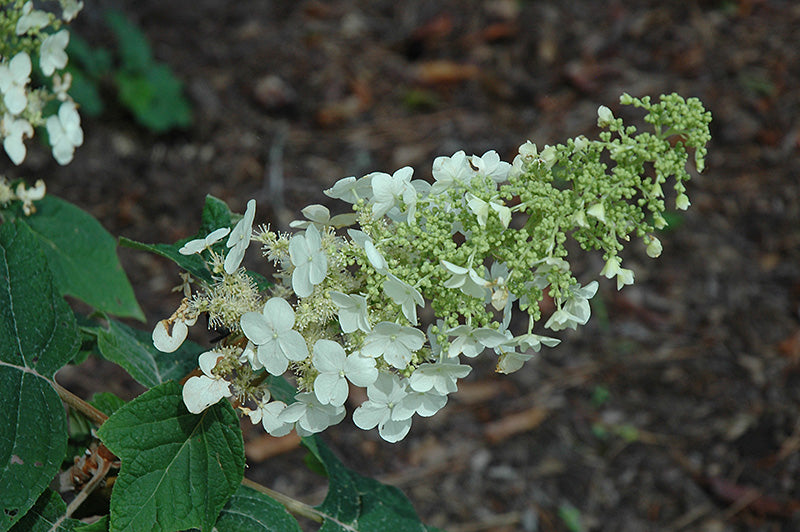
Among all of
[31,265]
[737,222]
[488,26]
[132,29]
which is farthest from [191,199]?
[737,222]

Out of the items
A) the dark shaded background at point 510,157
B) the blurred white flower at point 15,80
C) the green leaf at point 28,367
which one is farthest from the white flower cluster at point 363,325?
the dark shaded background at point 510,157

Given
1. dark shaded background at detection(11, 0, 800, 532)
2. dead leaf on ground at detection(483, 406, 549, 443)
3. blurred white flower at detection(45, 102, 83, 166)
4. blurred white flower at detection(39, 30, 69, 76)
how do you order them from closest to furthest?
blurred white flower at detection(39, 30, 69, 76) → blurred white flower at detection(45, 102, 83, 166) → dark shaded background at detection(11, 0, 800, 532) → dead leaf on ground at detection(483, 406, 549, 443)

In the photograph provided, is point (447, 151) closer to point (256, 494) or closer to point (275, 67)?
point (275, 67)

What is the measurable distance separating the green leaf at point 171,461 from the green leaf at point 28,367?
230 mm

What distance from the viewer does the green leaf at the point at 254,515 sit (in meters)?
1.78

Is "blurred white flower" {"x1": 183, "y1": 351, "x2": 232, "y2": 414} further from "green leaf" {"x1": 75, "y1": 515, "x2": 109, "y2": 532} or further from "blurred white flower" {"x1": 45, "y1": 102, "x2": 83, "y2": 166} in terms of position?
"blurred white flower" {"x1": 45, "y1": 102, "x2": 83, "y2": 166}

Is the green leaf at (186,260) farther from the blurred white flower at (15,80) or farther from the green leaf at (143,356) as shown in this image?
the blurred white flower at (15,80)

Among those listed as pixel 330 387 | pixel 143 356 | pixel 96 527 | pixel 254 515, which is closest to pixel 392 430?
pixel 330 387

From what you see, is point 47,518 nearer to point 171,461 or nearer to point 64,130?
point 171,461

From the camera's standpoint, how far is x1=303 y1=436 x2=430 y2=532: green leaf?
2.03 meters

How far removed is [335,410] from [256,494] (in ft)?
1.57

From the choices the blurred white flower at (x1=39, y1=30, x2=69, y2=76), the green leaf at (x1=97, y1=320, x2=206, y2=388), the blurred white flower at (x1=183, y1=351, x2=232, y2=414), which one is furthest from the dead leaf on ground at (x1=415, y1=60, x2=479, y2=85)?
the blurred white flower at (x1=183, y1=351, x2=232, y2=414)

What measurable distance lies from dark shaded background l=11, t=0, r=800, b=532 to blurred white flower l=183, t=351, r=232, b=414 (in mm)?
2805

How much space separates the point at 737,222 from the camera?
5242mm
